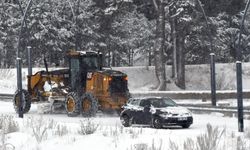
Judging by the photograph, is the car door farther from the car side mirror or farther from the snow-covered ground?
the snow-covered ground

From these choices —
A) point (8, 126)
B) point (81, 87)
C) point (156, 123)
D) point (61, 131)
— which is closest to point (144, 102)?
point (156, 123)

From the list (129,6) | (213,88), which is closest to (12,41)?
(129,6)

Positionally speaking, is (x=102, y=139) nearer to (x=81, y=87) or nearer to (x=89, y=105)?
(x=89, y=105)

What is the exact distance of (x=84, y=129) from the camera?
17578 mm

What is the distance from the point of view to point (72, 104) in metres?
31.5

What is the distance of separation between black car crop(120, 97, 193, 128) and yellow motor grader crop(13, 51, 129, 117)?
4371 millimetres

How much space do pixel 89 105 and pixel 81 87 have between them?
2149 mm

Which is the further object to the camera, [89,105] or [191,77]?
[191,77]

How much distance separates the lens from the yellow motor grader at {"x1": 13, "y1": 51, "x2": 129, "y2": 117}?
102 ft

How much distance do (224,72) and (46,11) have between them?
19019 millimetres

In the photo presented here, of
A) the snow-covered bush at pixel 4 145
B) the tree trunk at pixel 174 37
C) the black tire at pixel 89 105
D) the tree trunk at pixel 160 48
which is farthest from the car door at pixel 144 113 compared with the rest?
the tree trunk at pixel 174 37

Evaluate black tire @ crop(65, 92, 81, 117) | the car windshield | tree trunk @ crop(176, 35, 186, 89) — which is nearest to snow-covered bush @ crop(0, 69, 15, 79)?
tree trunk @ crop(176, 35, 186, 89)

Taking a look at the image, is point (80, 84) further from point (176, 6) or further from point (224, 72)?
point (224, 72)

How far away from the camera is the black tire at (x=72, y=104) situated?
3092 cm
